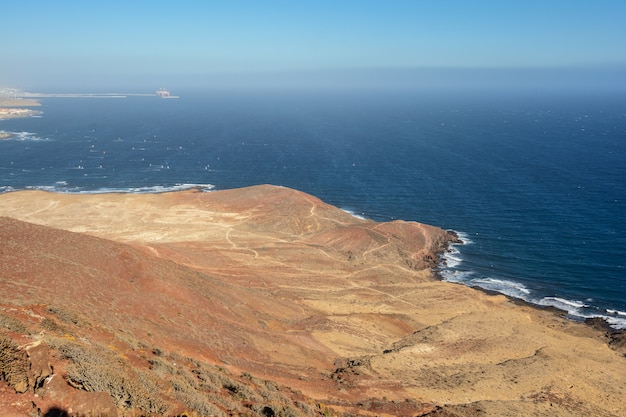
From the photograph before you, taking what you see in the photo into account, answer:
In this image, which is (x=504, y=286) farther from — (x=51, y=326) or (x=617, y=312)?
(x=51, y=326)

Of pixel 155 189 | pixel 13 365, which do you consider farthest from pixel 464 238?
pixel 13 365

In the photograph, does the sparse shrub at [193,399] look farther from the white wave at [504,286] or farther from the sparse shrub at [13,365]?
the white wave at [504,286]

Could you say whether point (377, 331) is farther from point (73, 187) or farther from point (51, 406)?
point (73, 187)

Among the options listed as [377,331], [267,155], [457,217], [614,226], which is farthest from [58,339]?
[267,155]

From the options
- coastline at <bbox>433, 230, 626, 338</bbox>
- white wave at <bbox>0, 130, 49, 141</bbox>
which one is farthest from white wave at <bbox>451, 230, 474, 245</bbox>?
white wave at <bbox>0, 130, 49, 141</bbox>

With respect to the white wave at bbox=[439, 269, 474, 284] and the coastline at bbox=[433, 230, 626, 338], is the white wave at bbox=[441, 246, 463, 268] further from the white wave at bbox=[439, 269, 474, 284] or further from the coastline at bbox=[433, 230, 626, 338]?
the white wave at bbox=[439, 269, 474, 284]
